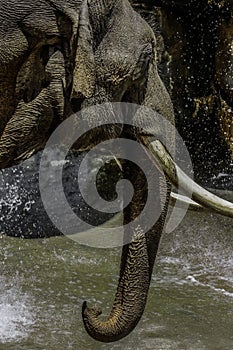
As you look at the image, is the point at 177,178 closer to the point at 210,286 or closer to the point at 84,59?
the point at 84,59

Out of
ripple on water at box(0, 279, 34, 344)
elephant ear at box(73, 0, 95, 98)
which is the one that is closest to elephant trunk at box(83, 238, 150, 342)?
elephant ear at box(73, 0, 95, 98)

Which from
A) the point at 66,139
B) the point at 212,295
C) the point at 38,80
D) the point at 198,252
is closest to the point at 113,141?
the point at 66,139

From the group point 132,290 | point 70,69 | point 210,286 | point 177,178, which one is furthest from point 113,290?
point 70,69

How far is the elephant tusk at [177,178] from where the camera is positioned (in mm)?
2473

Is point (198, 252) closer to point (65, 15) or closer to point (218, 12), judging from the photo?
point (218, 12)

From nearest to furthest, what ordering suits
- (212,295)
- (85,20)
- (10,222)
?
(85,20) → (212,295) → (10,222)

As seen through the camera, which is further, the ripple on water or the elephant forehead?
the ripple on water

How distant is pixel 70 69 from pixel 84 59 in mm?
93

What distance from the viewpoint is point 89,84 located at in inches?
92.1

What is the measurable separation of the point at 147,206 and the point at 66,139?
1.07ft

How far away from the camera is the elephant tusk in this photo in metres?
2.47

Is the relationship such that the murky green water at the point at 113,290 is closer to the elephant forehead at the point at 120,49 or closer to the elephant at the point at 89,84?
the elephant at the point at 89,84

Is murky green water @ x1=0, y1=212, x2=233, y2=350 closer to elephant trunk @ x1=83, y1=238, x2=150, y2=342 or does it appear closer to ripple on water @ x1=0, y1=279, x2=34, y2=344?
ripple on water @ x1=0, y1=279, x2=34, y2=344

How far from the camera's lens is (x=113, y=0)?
2.40 meters
